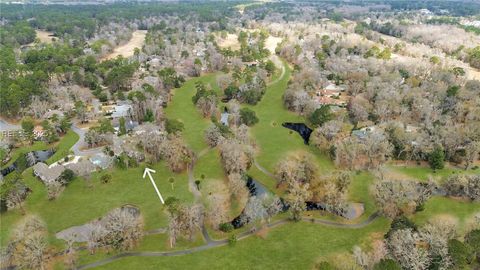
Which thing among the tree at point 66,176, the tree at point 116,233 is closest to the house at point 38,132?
the tree at point 66,176

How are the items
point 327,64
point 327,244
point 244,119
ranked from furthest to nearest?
1. point 327,64
2. point 244,119
3. point 327,244

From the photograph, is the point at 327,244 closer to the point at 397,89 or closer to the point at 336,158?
the point at 336,158

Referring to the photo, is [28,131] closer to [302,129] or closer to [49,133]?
[49,133]

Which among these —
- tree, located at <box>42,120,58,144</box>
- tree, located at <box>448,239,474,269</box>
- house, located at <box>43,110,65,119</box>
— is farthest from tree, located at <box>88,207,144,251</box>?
house, located at <box>43,110,65,119</box>

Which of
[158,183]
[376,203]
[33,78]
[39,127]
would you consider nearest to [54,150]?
[39,127]

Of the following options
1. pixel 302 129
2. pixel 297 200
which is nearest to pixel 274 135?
pixel 302 129

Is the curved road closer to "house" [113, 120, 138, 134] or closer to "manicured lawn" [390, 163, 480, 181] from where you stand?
"manicured lawn" [390, 163, 480, 181]

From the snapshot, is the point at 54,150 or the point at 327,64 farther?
the point at 327,64
